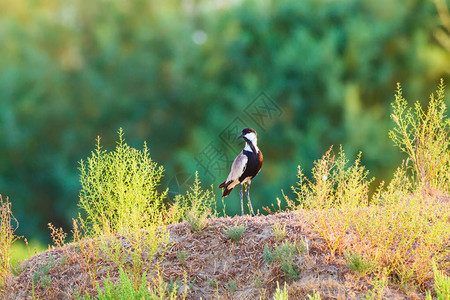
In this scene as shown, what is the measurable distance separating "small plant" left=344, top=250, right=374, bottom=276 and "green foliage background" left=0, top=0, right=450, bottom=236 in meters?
4.70

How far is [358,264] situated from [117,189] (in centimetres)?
217

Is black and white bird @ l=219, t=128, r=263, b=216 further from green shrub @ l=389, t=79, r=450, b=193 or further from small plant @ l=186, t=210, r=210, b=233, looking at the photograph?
green shrub @ l=389, t=79, r=450, b=193

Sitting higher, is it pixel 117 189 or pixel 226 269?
pixel 117 189

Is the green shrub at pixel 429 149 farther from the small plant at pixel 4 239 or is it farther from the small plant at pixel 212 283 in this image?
the small plant at pixel 4 239

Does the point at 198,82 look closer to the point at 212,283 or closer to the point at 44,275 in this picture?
the point at 44,275

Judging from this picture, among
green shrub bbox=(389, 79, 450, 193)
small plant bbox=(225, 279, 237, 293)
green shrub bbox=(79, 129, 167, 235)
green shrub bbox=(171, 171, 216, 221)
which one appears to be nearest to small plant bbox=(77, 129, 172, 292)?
green shrub bbox=(79, 129, 167, 235)

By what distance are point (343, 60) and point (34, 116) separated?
292 inches

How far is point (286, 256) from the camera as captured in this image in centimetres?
383

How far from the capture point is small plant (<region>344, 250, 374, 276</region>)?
357 centimetres

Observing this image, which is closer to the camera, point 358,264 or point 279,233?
point 358,264

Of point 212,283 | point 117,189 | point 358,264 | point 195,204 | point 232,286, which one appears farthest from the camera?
point 195,204

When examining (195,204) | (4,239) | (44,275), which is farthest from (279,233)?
(4,239)

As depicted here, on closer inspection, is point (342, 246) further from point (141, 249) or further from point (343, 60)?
point (343, 60)

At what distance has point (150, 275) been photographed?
4020 mm
